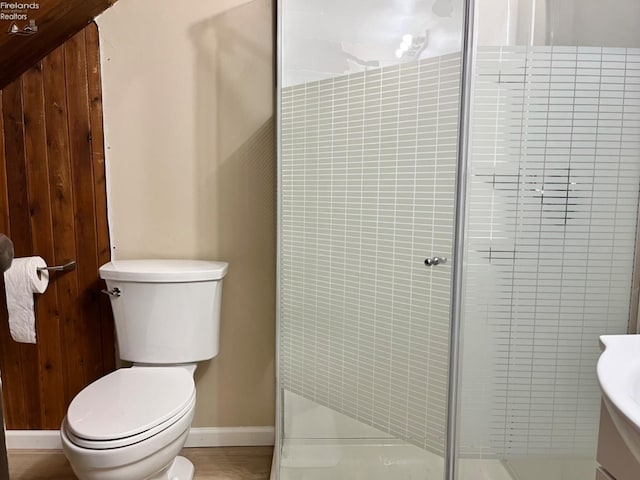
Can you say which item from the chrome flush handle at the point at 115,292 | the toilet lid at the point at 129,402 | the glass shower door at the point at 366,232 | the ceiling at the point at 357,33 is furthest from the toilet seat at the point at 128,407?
the ceiling at the point at 357,33

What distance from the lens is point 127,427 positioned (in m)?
1.51

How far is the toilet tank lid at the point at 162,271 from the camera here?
1.89m

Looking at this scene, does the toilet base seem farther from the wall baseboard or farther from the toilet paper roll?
the toilet paper roll

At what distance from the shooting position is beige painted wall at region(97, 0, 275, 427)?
202 cm

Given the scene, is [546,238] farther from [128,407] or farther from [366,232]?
[128,407]

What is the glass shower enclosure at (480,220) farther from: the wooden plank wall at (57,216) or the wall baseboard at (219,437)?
the wooden plank wall at (57,216)

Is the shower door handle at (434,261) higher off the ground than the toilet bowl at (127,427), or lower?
higher

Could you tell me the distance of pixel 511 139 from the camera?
1.39 metres

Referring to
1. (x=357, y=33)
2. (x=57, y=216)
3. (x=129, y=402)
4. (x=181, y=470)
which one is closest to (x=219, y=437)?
(x=181, y=470)

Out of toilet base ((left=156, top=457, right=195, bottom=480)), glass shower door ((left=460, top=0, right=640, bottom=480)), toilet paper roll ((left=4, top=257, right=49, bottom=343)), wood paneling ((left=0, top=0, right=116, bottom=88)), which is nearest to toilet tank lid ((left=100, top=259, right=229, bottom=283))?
toilet paper roll ((left=4, top=257, right=49, bottom=343))

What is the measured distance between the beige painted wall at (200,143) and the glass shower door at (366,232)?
0.28m

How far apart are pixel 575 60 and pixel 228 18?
1.30 metres

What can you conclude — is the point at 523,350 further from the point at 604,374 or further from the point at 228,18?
the point at 228,18

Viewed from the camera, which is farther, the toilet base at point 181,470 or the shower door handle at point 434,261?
the toilet base at point 181,470
